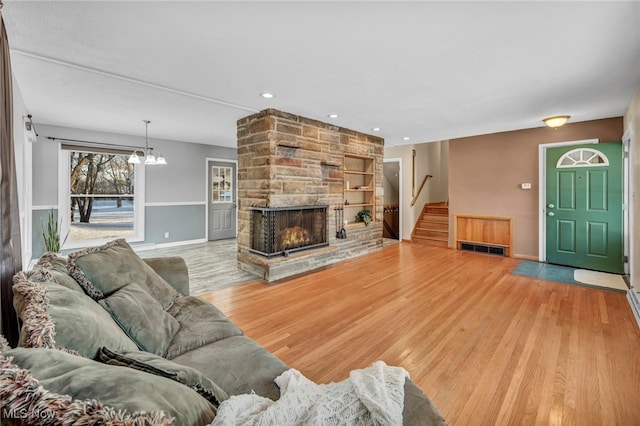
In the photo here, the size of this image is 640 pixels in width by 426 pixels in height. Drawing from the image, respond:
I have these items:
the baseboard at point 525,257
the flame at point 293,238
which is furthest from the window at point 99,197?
the baseboard at point 525,257

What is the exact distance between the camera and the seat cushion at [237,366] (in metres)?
1.21

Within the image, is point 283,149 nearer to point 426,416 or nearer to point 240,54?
point 240,54

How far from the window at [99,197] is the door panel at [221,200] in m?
1.52

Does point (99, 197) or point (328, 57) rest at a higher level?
point (328, 57)

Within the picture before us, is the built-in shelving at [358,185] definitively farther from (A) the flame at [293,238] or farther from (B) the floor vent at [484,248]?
(B) the floor vent at [484,248]

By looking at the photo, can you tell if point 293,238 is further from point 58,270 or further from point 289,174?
point 58,270

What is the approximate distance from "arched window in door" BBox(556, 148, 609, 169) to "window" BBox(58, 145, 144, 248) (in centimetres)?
787

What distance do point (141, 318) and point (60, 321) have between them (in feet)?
1.82

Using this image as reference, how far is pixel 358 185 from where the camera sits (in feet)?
19.4

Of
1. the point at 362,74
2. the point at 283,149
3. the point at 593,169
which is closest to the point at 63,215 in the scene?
the point at 283,149

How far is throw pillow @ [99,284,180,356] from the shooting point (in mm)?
1426

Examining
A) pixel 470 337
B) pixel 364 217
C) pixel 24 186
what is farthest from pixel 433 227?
pixel 24 186

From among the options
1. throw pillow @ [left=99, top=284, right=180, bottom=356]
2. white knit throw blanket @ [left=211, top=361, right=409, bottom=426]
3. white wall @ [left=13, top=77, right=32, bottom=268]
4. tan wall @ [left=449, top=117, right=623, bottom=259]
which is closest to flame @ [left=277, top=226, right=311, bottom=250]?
throw pillow @ [left=99, top=284, right=180, bottom=356]

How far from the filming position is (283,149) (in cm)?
418
